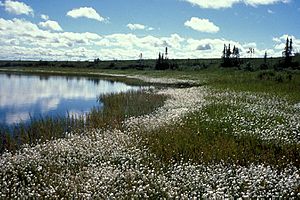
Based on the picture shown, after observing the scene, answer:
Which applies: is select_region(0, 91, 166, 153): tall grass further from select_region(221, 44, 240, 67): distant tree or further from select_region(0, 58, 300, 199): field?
select_region(221, 44, 240, 67): distant tree

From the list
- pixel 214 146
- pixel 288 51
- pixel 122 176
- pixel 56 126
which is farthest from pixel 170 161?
pixel 288 51

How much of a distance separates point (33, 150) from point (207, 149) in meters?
6.63

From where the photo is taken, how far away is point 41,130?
17.0 m

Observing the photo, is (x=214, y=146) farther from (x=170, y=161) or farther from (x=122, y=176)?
(x=122, y=176)

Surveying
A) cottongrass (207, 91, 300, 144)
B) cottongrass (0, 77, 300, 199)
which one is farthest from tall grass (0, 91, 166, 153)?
cottongrass (207, 91, 300, 144)

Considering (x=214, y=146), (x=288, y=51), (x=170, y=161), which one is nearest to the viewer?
(x=170, y=161)

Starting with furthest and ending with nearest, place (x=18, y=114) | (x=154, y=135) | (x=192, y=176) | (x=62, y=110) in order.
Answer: (x=62, y=110) → (x=18, y=114) → (x=154, y=135) → (x=192, y=176)

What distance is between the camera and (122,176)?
980 centimetres

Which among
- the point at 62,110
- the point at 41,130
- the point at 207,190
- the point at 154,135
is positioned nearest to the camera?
the point at 207,190

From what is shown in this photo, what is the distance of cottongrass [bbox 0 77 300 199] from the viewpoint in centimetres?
859

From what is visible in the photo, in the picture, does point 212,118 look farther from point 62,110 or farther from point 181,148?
point 62,110

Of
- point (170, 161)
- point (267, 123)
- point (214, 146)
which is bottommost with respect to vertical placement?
point (170, 161)

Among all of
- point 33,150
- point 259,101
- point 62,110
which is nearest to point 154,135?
point 33,150

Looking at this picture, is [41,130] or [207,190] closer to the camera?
[207,190]
